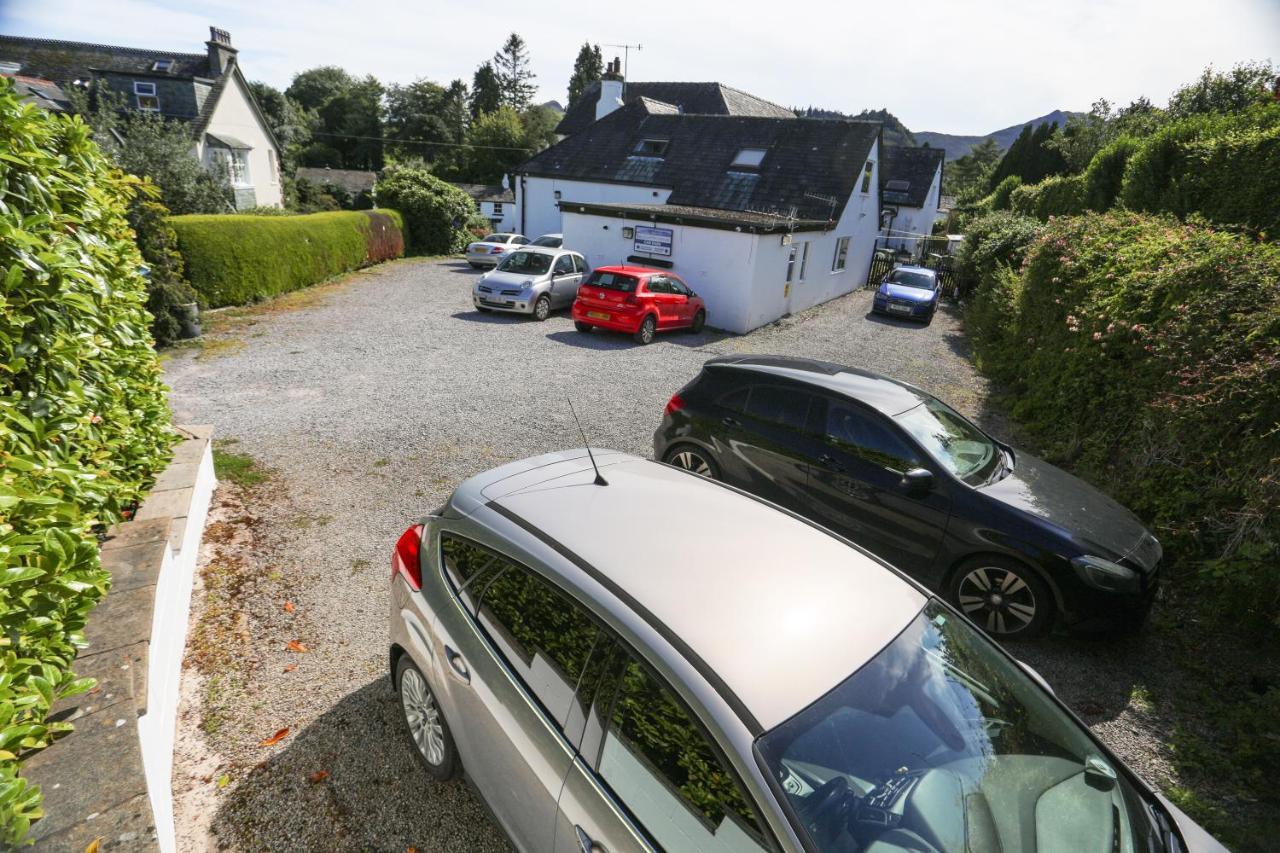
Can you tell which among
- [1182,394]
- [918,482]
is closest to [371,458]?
[918,482]

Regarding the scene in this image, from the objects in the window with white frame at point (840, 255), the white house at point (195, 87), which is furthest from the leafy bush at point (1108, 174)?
the white house at point (195, 87)

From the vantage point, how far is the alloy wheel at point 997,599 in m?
4.62

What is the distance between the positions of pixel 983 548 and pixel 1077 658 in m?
1.05

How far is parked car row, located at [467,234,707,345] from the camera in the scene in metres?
13.5

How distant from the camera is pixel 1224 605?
179 inches

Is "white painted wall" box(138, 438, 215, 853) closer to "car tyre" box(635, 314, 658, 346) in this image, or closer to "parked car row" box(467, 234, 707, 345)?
"parked car row" box(467, 234, 707, 345)

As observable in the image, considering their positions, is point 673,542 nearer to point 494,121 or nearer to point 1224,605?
point 1224,605

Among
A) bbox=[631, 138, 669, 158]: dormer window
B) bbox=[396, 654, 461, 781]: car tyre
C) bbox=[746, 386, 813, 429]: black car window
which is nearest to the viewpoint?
bbox=[396, 654, 461, 781]: car tyre

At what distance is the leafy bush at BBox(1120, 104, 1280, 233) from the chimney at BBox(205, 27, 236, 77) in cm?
3908

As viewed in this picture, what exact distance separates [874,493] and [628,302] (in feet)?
30.1

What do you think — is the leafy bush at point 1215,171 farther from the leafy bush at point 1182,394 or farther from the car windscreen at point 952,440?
the car windscreen at point 952,440

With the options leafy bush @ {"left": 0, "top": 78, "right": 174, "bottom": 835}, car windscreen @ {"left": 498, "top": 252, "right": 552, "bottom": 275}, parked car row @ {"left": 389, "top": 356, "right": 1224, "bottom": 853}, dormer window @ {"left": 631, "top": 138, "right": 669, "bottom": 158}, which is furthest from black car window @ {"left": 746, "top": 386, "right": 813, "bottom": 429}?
dormer window @ {"left": 631, "top": 138, "right": 669, "bottom": 158}

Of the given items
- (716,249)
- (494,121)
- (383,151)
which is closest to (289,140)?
(383,151)

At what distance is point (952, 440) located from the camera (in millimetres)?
5320
